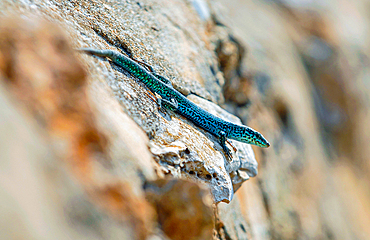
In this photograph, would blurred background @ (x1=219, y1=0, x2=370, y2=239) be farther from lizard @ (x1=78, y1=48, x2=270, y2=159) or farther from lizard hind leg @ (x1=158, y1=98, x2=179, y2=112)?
lizard hind leg @ (x1=158, y1=98, x2=179, y2=112)

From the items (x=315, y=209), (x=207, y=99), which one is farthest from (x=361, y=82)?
(x=207, y=99)

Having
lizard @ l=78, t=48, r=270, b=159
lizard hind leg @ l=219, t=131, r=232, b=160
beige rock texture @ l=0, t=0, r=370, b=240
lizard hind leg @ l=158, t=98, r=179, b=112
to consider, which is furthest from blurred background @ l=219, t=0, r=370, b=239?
lizard hind leg @ l=158, t=98, r=179, b=112

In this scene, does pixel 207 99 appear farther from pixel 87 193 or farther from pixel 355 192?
pixel 355 192

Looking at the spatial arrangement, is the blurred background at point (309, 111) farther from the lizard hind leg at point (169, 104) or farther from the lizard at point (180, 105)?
the lizard hind leg at point (169, 104)

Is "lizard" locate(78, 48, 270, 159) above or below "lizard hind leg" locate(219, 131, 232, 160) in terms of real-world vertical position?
above

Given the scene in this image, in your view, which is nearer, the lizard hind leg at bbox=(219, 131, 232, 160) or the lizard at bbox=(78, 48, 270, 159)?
the lizard at bbox=(78, 48, 270, 159)

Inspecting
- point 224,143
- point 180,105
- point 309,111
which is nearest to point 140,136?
point 180,105
